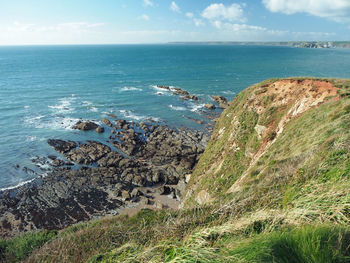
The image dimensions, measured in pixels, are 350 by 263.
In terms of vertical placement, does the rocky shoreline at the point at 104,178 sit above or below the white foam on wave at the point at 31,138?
below

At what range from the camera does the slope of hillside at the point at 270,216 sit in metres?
3.77

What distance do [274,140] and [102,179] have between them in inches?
989

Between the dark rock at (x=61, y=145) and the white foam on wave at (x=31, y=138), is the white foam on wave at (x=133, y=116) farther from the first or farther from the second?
the white foam on wave at (x=31, y=138)

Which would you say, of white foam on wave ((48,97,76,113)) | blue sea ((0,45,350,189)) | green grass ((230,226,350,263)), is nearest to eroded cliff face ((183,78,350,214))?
green grass ((230,226,350,263))

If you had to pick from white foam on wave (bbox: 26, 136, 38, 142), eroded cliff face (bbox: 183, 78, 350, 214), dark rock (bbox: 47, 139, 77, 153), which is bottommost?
dark rock (bbox: 47, 139, 77, 153)

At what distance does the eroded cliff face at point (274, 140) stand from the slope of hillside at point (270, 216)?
9 centimetres

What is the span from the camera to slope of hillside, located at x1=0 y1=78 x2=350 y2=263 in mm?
3766

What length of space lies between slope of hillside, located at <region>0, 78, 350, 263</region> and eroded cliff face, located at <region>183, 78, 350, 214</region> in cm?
9

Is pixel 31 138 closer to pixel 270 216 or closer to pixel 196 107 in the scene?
pixel 196 107

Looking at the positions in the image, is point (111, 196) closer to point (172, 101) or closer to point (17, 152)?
point (17, 152)

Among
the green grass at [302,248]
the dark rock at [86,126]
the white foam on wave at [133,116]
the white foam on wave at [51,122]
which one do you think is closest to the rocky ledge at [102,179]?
the dark rock at [86,126]

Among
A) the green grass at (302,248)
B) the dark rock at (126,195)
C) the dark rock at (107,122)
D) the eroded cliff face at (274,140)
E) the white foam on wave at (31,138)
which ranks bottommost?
the dark rock at (126,195)

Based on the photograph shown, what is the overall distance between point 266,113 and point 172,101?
144ft

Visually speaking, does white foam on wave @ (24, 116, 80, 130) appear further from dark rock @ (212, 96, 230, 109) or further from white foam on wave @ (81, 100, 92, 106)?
dark rock @ (212, 96, 230, 109)
